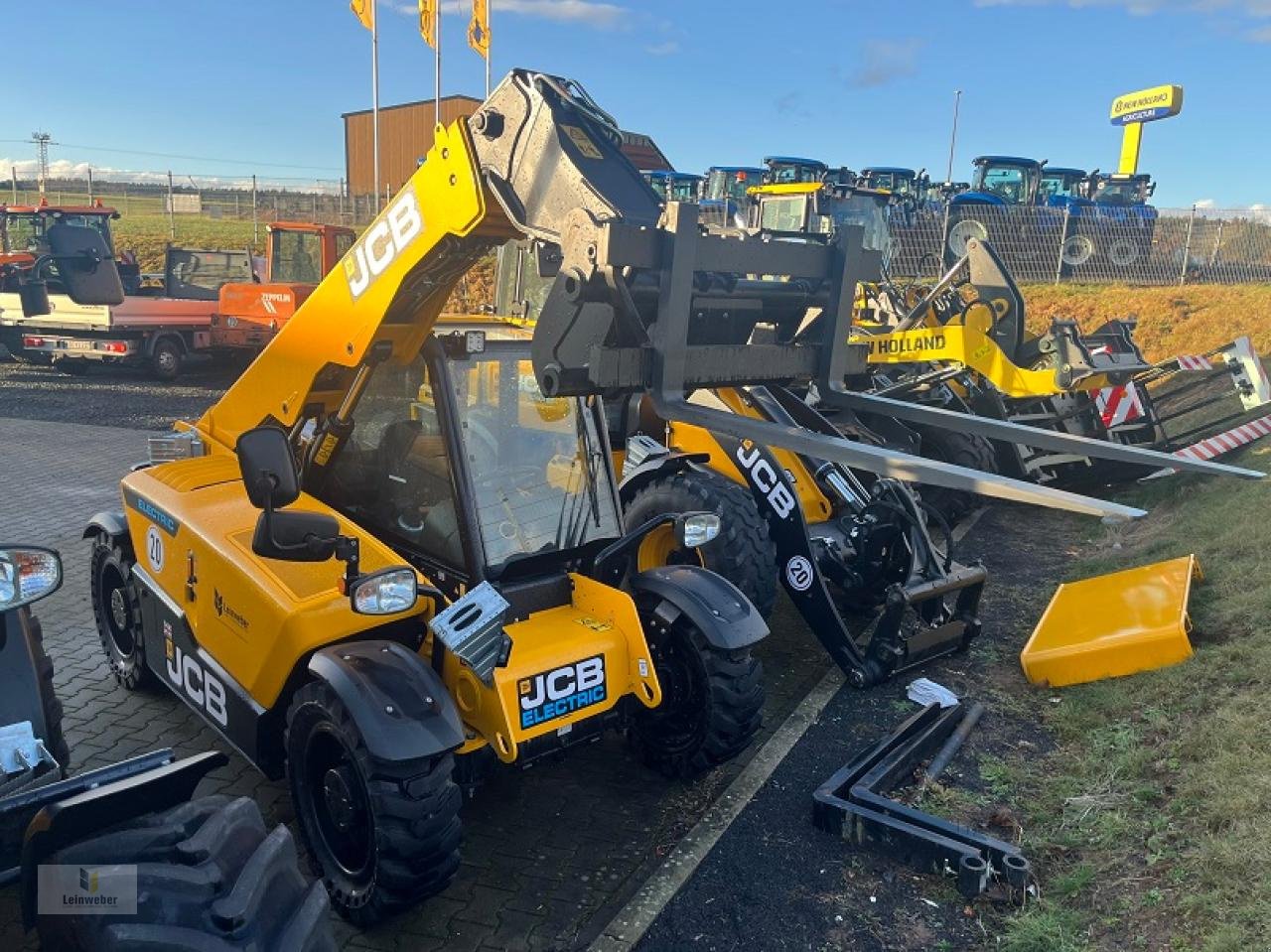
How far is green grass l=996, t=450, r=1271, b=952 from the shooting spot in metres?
3.26

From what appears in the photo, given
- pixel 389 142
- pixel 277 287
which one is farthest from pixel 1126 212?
pixel 389 142

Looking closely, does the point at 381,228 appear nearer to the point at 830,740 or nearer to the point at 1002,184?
the point at 830,740

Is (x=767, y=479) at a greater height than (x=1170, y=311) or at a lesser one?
lesser

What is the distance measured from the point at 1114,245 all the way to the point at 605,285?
20592 millimetres

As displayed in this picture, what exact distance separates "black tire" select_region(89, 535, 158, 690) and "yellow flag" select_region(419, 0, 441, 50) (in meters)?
16.8

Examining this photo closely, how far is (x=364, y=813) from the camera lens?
133 inches

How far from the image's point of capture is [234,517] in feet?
13.4

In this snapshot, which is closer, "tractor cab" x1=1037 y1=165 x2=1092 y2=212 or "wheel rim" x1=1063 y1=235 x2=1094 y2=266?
"wheel rim" x1=1063 y1=235 x2=1094 y2=266

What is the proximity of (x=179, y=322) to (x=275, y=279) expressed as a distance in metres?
1.71

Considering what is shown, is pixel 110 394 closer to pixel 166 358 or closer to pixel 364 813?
pixel 166 358

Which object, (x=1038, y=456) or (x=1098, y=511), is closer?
(x=1098, y=511)

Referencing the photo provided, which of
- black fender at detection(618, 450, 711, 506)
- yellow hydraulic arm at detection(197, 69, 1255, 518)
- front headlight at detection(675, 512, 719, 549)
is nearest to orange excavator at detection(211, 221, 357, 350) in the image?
black fender at detection(618, 450, 711, 506)

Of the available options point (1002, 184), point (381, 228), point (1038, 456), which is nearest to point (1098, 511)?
point (381, 228)

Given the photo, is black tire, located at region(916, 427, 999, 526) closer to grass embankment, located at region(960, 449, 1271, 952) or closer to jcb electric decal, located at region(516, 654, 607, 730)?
grass embankment, located at region(960, 449, 1271, 952)
